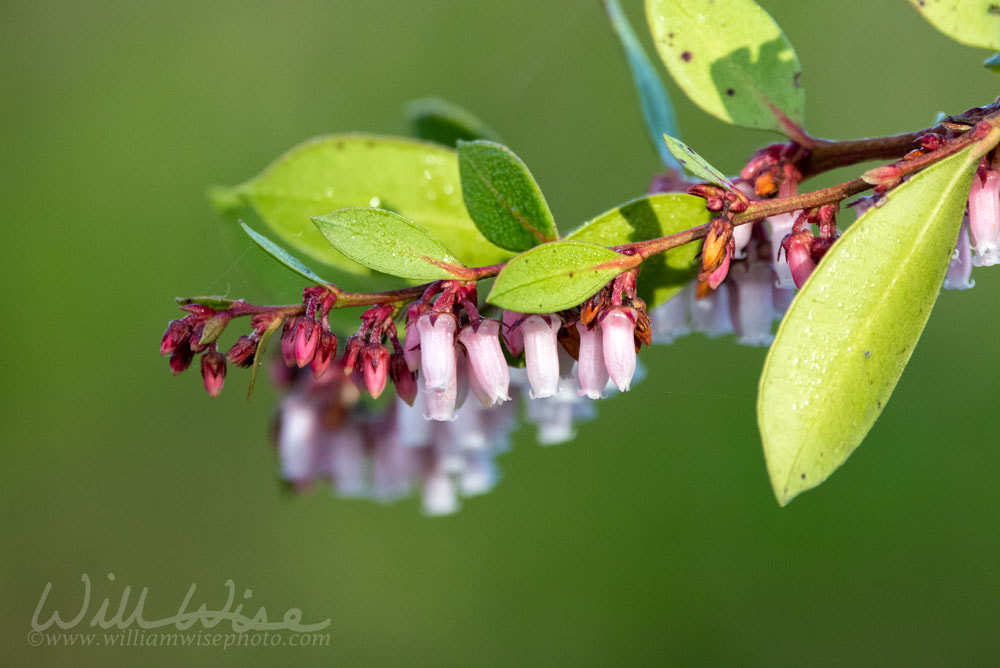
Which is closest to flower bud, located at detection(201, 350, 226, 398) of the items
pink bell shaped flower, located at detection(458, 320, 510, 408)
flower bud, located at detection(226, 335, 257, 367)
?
flower bud, located at detection(226, 335, 257, 367)

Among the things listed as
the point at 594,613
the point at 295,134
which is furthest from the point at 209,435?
the point at 594,613

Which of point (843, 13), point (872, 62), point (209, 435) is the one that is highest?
point (843, 13)

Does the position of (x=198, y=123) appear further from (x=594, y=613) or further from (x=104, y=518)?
(x=594, y=613)

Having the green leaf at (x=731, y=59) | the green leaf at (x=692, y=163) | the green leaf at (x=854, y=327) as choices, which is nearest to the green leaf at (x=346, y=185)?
the green leaf at (x=731, y=59)

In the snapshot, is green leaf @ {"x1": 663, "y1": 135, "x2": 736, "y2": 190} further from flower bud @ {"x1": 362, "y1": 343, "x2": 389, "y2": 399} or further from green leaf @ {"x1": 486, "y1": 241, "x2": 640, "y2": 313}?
flower bud @ {"x1": 362, "y1": 343, "x2": 389, "y2": 399}

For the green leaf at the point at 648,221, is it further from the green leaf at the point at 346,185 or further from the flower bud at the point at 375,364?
the green leaf at the point at 346,185

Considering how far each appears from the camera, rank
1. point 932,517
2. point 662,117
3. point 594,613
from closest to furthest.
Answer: point 662,117
point 932,517
point 594,613
